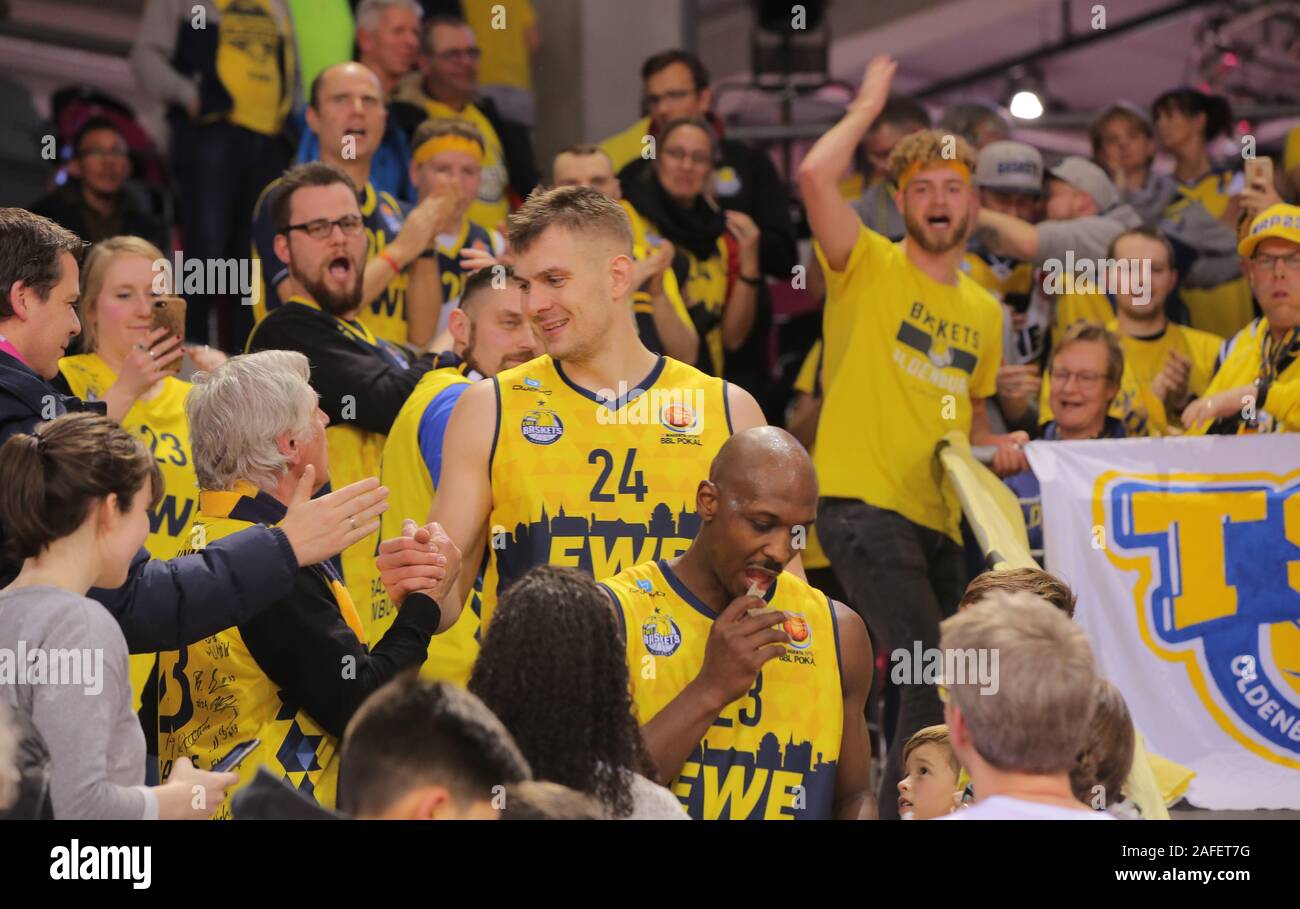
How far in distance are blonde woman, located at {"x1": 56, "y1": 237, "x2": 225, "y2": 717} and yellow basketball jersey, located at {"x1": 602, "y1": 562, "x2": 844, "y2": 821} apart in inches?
93.0

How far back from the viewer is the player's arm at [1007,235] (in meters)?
7.76

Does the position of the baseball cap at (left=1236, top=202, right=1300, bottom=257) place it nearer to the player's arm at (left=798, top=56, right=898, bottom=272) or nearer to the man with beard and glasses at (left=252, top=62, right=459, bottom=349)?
the player's arm at (left=798, top=56, right=898, bottom=272)

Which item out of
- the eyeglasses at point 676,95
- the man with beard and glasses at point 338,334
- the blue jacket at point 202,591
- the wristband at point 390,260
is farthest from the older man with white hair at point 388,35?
the blue jacket at point 202,591

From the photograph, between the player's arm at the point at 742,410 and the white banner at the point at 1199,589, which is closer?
the player's arm at the point at 742,410

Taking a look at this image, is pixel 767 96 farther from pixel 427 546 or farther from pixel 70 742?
pixel 70 742

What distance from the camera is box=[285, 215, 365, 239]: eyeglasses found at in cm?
616

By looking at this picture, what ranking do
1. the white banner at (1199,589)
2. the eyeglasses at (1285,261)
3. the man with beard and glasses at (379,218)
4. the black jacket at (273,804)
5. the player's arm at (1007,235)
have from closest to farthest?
the black jacket at (273,804) → the white banner at (1199,589) → the eyeglasses at (1285,261) → the man with beard and glasses at (379,218) → the player's arm at (1007,235)

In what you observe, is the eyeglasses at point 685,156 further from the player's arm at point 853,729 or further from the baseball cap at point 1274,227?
the player's arm at point 853,729

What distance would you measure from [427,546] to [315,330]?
7.40ft

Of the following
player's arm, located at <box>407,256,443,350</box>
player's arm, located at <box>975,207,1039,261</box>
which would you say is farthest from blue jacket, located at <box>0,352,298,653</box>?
player's arm, located at <box>975,207,1039,261</box>

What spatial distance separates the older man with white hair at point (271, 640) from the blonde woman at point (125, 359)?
5.22ft

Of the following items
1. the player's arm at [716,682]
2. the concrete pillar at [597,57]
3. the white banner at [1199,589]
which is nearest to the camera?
the player's arm at [716,682]

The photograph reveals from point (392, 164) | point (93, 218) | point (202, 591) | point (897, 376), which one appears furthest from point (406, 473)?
point (93, 218)
